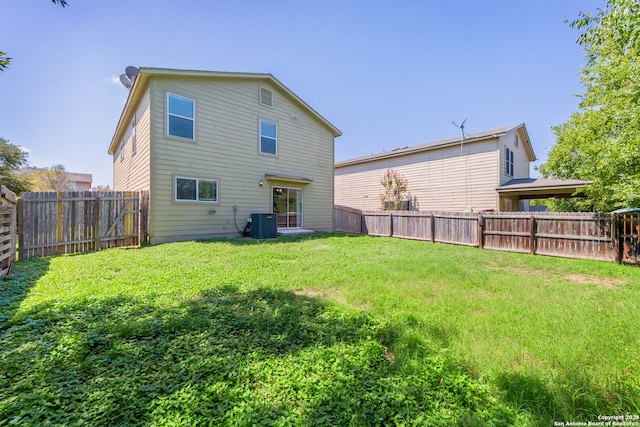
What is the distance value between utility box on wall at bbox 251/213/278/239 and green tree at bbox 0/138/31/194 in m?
21.4

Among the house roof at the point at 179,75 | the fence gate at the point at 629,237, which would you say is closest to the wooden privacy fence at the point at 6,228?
the house roof at the point at 179,75

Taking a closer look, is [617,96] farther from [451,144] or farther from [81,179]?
[81,179]

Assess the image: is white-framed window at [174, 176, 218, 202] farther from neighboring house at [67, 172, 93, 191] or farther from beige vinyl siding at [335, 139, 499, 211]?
neighboring house at [67, 172, 93, 191]

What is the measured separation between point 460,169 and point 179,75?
14.3m

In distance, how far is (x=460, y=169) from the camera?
14.6 m

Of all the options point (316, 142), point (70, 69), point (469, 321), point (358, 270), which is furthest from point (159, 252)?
point (316, 142)

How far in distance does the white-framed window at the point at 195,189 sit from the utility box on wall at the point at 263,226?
174 cm

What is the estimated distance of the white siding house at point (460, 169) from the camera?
1356cm

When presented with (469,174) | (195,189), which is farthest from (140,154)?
(469,174)

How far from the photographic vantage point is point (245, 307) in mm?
3416

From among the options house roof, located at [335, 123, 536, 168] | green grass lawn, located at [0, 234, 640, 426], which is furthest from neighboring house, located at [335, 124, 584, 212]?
green grass lawn, located at [0, 234, 640, 426]

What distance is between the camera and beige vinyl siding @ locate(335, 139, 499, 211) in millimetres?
13703

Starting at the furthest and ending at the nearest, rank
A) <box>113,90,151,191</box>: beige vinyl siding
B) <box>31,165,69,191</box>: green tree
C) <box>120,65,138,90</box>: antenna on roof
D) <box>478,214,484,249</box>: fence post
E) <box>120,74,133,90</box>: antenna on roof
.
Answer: <box>31,165,69,191</box>: green tree
<box>120,74,133,90</box>: antenna on roof
<box>120,65,138,90</box>: antenna on roof
<box>478,214,484,249</box>: fence post
<box>113,90,151,191</box>: beige vinyl siding

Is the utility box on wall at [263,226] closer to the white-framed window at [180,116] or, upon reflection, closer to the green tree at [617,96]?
the white-framed window at [180,116]
